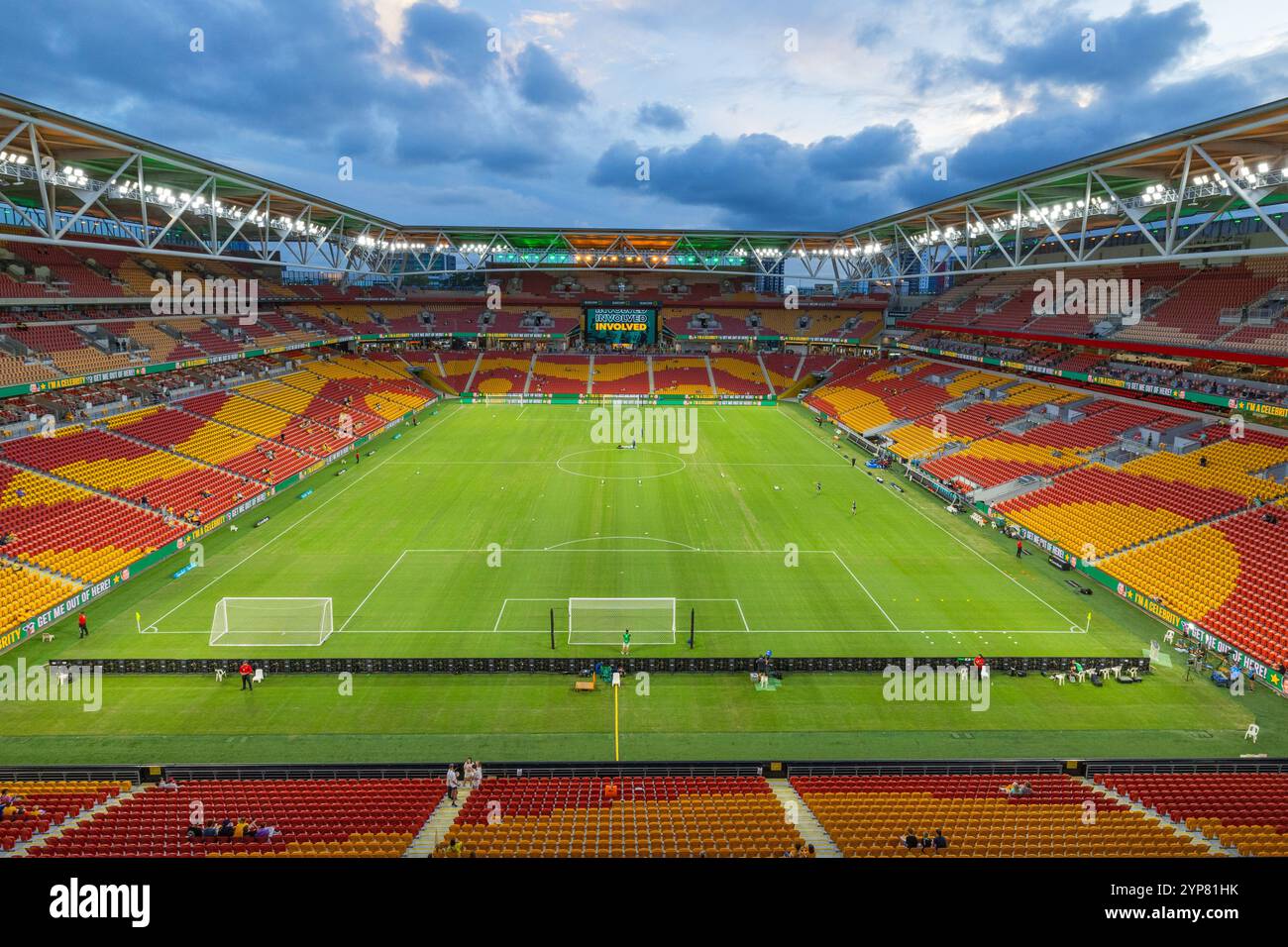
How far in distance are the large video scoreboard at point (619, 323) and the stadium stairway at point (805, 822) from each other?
7048 cm

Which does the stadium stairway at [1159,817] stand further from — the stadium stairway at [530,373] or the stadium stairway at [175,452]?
the stadium stairway at [530,373]

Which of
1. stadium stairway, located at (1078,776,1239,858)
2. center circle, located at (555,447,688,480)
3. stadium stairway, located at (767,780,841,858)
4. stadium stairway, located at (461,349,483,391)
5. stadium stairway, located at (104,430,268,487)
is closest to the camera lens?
stadium stairway, located at (1078,776,1239,858)

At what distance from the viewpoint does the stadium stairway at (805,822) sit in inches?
505

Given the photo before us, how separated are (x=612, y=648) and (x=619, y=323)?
63.6 metres

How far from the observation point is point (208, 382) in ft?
164

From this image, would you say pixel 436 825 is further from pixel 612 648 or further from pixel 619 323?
pixel 619 323

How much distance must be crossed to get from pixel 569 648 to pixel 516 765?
258 inches

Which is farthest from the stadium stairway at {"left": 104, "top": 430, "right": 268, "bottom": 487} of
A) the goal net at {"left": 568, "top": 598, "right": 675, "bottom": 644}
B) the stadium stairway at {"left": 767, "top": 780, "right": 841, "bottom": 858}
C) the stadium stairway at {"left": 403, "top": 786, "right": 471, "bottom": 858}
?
the stadium stairway at {"left": 767, "top": 780, "right": 841, "bottom": 858}

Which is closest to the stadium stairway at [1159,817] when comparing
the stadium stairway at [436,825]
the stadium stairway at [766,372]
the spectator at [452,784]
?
the stadium stairway at [436,825]

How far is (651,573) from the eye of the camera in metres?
28.9

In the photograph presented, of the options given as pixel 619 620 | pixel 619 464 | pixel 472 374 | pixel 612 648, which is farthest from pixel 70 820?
pixel 472 374

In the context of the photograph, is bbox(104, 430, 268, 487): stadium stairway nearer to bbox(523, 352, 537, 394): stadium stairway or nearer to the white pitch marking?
the white pitch marking

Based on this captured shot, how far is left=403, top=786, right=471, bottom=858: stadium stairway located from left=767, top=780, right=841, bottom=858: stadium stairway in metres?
6.70

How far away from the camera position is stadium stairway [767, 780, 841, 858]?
42.1ft
